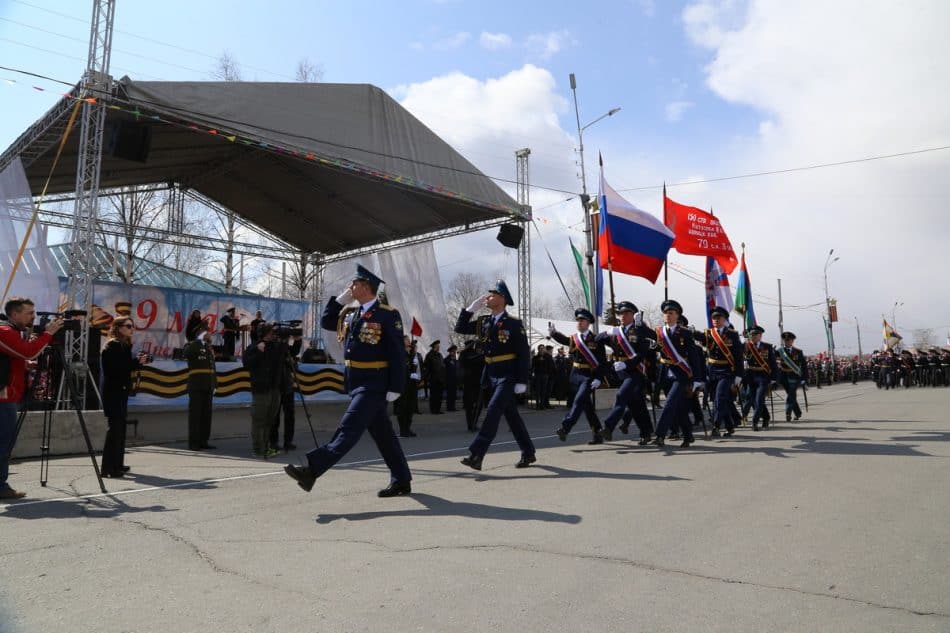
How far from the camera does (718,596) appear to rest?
10.8 ft

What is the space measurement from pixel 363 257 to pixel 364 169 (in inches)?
341

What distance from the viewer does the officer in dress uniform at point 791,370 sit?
14.2 metres

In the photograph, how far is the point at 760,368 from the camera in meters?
12.7

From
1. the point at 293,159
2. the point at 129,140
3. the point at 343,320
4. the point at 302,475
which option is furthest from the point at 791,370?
the point at 129,140

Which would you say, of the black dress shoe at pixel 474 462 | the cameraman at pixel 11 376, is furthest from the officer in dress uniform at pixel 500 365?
the cameraman at pixel 11 376

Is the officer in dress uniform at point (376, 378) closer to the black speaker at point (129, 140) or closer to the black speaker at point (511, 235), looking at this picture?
the black speaker at point (129, 140)

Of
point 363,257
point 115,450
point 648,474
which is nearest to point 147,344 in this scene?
point 363,257

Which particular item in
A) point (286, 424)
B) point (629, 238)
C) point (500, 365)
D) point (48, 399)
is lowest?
point (286, 424)

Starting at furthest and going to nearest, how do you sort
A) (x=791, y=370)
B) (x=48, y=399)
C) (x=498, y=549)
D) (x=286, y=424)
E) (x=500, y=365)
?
(x=791, y=370) < (x=286, y=424) < (x=500, y=365) < (x=48, y=399) < (x=498, y=549)

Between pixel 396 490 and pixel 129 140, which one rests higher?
pixel 129 140

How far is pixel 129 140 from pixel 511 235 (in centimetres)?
910

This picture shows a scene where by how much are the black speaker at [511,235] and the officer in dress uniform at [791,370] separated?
686cm

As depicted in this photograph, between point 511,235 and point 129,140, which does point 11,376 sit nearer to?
point 129,140

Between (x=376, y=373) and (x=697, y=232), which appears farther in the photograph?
(x=697, y=232)
